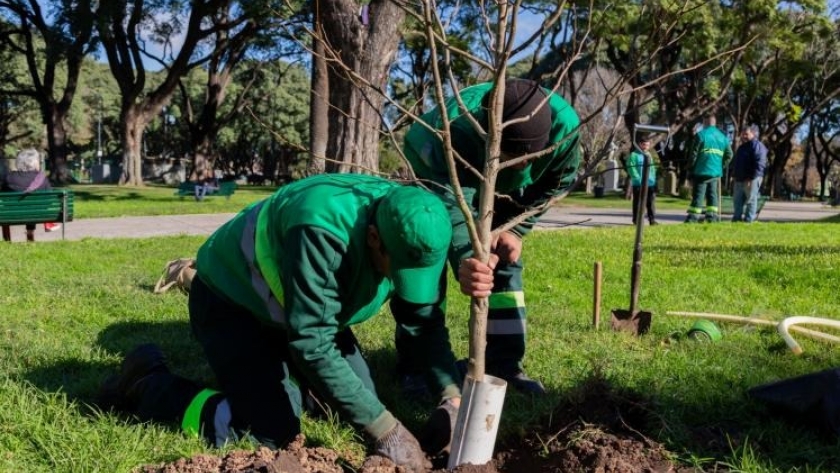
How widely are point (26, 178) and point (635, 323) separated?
837cm

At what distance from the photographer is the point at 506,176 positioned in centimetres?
336

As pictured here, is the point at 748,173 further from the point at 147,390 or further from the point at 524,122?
the point at 147,390

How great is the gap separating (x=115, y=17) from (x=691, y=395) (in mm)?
23555

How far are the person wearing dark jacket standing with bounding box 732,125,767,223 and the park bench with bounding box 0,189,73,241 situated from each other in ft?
34.3

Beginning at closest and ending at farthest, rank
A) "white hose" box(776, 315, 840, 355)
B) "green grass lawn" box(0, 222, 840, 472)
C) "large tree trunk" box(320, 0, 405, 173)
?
"green grass lawn" box(0, 222, 840, 472)
"white hose" box(776, 315, 840, 355)
"large tree trunk" box(320, 0, 405, 173)

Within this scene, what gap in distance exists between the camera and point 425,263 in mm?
2330

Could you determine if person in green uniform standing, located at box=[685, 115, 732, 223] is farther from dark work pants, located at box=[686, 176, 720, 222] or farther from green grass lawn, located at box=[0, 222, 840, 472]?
green grass lawn, located at box=[0, 222, 840, 472]

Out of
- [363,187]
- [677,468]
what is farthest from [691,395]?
[363,187]

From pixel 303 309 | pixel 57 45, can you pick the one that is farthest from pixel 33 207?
pixel 57 45

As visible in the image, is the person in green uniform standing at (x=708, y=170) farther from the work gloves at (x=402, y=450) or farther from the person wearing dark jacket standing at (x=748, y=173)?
the work gloves at (x=402, y=450)

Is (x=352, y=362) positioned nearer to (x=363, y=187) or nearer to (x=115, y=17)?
(x=363, y=187)

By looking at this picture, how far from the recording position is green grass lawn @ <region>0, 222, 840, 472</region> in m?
2.69

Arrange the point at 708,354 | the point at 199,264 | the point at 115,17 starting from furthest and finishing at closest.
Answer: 1. the point at 115,17
2. the point at 708,354
3. the point at 199,264

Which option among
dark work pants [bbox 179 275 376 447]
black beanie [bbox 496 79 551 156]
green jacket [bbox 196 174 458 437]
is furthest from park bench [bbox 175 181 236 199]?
black beanie [bbox 496 79 551 156]
